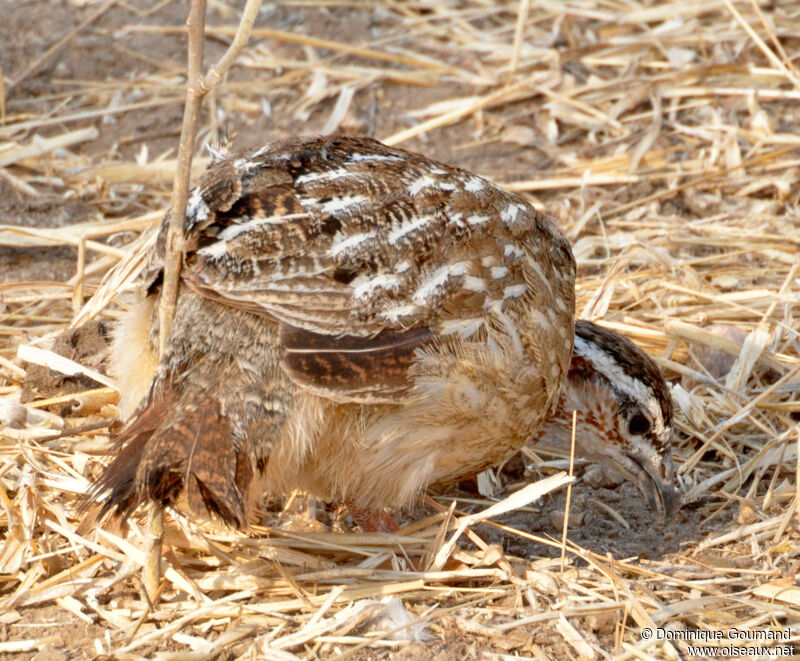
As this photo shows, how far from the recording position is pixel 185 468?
2.76 m

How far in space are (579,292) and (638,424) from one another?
3.55 ft

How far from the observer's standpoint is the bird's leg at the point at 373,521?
11.5 ft

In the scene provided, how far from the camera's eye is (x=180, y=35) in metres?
6.71

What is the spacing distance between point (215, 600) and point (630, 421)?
1.60m

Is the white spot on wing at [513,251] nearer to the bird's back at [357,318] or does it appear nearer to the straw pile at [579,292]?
the bird's back at [357,318]

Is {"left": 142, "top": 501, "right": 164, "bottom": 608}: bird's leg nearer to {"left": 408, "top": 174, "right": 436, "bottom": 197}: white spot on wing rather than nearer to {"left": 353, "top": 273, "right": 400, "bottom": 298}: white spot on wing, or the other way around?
{"left": 353, "top": 273, "right": 400, "bottom": 298}: white spot on wing

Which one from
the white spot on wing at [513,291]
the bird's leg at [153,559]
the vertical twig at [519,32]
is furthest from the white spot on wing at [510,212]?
the vertical twig at [519,32]

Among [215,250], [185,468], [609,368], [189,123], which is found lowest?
[609,368]

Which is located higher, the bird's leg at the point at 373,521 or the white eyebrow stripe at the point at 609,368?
the white eyebrow stripe at the point at 609,368

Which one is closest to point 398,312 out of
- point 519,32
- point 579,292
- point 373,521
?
point 373,521

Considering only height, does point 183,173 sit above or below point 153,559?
above

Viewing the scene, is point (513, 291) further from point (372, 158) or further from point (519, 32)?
point (519, 32)

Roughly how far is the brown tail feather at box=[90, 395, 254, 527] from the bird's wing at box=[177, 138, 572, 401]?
27cm

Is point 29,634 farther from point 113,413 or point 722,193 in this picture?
point 722,193
